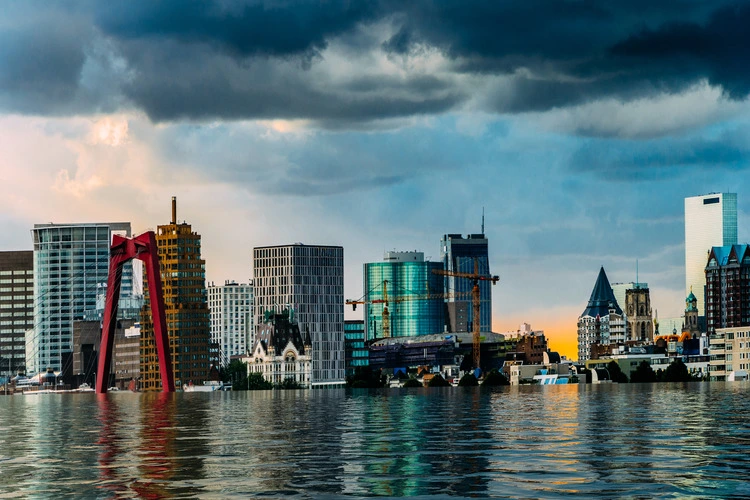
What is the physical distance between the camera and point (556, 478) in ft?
150

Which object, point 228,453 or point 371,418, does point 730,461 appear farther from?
point 371,418

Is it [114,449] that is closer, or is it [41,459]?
[41,459]

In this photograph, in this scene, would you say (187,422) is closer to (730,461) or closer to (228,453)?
(228,453)

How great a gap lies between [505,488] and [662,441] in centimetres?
2145

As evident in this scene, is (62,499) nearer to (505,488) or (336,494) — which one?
(336,494)

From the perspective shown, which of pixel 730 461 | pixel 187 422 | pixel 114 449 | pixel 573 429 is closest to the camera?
pixel 730 461

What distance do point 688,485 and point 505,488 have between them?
5.69m

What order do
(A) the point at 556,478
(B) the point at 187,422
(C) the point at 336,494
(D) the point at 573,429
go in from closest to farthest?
(C) the point at 336,494
(A) the point at 556,478
(D) the point at 573,429
(B) the point at 187,422

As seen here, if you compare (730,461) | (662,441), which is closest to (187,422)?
(662,441)

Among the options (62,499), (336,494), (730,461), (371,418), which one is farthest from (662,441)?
(371,418)

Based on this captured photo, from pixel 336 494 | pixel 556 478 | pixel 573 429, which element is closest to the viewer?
pixel 336 494

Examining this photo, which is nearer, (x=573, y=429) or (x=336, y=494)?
(x=336, y=494)

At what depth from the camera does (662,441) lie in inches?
2472

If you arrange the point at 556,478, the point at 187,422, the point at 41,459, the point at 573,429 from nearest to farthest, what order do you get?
the point at 556,478, the point at 41,459, the point at 573,429, the point at 187,422
